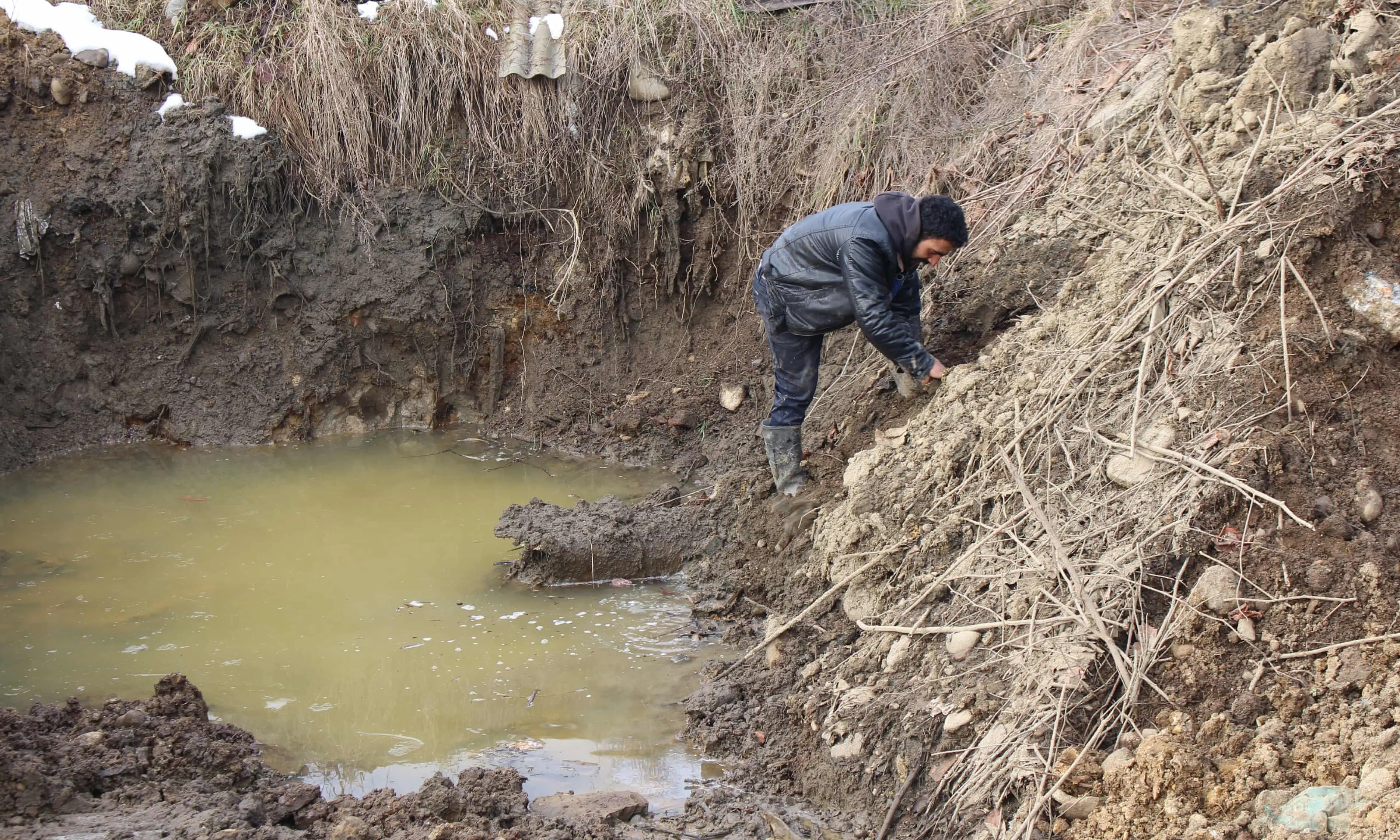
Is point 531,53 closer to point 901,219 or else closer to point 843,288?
point 843,288

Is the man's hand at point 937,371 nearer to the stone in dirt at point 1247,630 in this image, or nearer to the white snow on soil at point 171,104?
the stone in dirt at point 1247,630

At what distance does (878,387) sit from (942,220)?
1077mm

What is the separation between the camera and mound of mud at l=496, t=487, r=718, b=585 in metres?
4.95

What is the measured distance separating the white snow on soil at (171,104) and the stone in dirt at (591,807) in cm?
608

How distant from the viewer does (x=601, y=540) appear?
5.03 m

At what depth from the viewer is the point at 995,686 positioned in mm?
3041

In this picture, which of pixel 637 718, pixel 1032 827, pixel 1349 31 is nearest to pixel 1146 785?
pixel 1032 827

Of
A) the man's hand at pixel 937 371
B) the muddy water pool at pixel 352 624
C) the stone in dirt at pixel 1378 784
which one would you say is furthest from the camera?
the man's hand at pixel 937 371

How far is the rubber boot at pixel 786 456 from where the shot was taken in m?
4.88

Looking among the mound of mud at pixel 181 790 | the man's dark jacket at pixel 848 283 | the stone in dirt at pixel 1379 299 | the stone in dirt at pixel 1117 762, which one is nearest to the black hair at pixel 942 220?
the man's dark jacket at pixel 848 283

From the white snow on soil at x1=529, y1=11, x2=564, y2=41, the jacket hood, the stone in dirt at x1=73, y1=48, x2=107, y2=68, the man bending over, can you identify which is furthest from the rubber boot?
the stone in dirt at x1=73, y1=48, x2=107, y2=68

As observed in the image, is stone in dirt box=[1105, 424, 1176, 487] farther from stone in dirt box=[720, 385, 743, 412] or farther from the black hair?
A: stone in dirt box=[720, 385, 743, 412]

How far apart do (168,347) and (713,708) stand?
556 cm

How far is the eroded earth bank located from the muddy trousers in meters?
0.31
